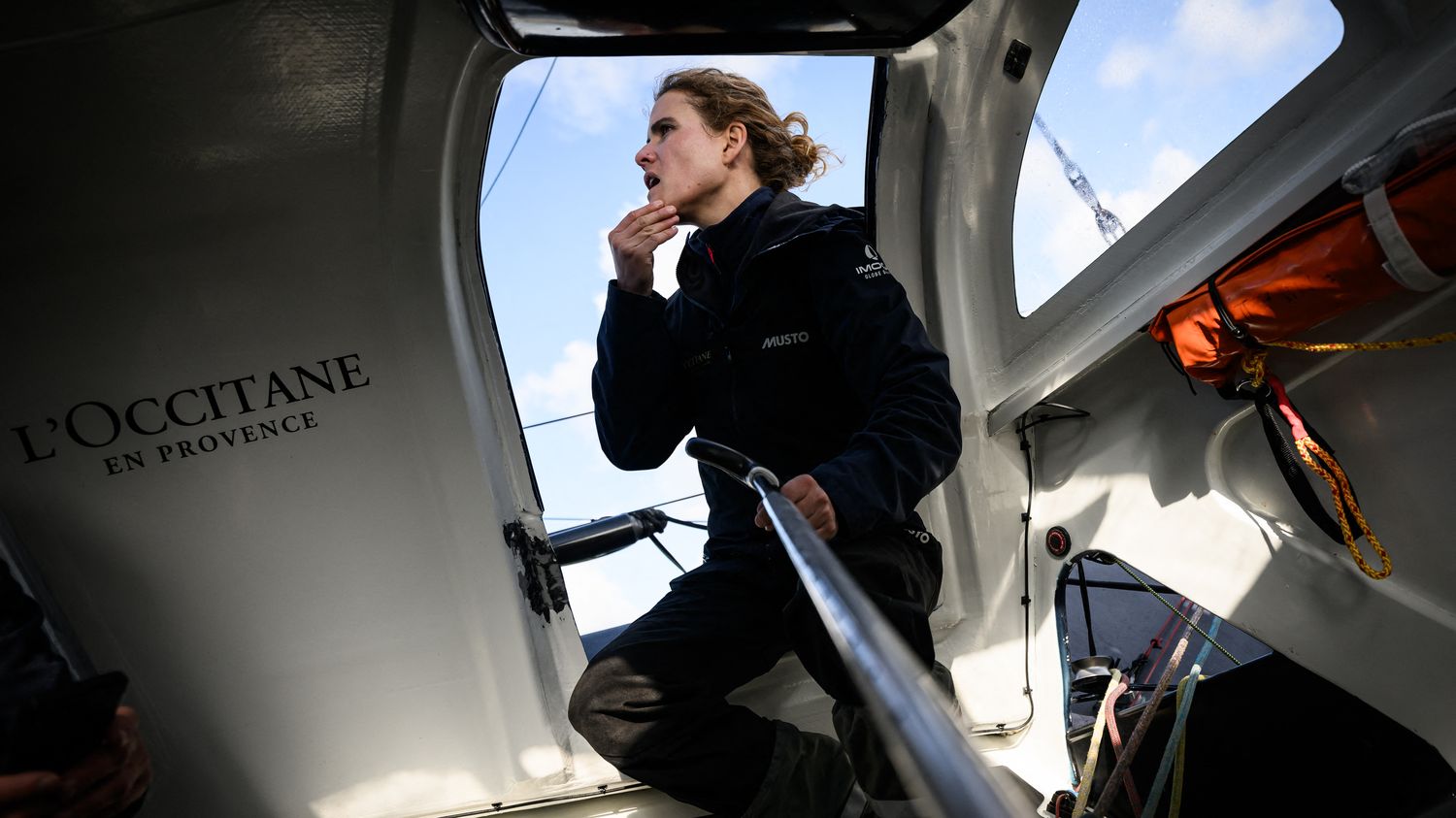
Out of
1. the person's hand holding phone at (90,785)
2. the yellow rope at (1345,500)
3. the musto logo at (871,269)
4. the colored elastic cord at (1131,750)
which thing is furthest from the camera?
the colored elastic cord at (1131,750)

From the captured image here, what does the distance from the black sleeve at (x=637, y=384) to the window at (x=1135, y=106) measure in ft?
2.67

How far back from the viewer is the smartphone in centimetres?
80

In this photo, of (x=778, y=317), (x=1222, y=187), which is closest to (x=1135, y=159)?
(x=1222, y=187)

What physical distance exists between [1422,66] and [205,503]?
80.3 inches

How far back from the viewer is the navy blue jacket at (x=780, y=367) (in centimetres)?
144

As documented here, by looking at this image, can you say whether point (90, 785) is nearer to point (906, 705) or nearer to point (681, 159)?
point (906, 705)

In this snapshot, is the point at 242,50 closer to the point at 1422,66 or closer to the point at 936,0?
the point at 936,0

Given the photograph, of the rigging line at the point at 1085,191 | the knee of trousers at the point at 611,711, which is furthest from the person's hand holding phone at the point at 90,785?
the rigging line at the point at 1085,191

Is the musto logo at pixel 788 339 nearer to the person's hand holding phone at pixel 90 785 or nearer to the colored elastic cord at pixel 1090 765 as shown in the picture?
the colored elastic cord at pixel 1090 765

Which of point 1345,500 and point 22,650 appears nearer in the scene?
point 22,650

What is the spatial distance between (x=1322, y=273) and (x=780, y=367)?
0.88 m

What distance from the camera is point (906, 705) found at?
493 mm

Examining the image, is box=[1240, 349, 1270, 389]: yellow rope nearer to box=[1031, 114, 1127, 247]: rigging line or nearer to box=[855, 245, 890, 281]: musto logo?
box=[1031, 114, 1127, 247]: rigging line

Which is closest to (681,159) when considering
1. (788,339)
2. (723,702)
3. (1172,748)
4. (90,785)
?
(788,339)
